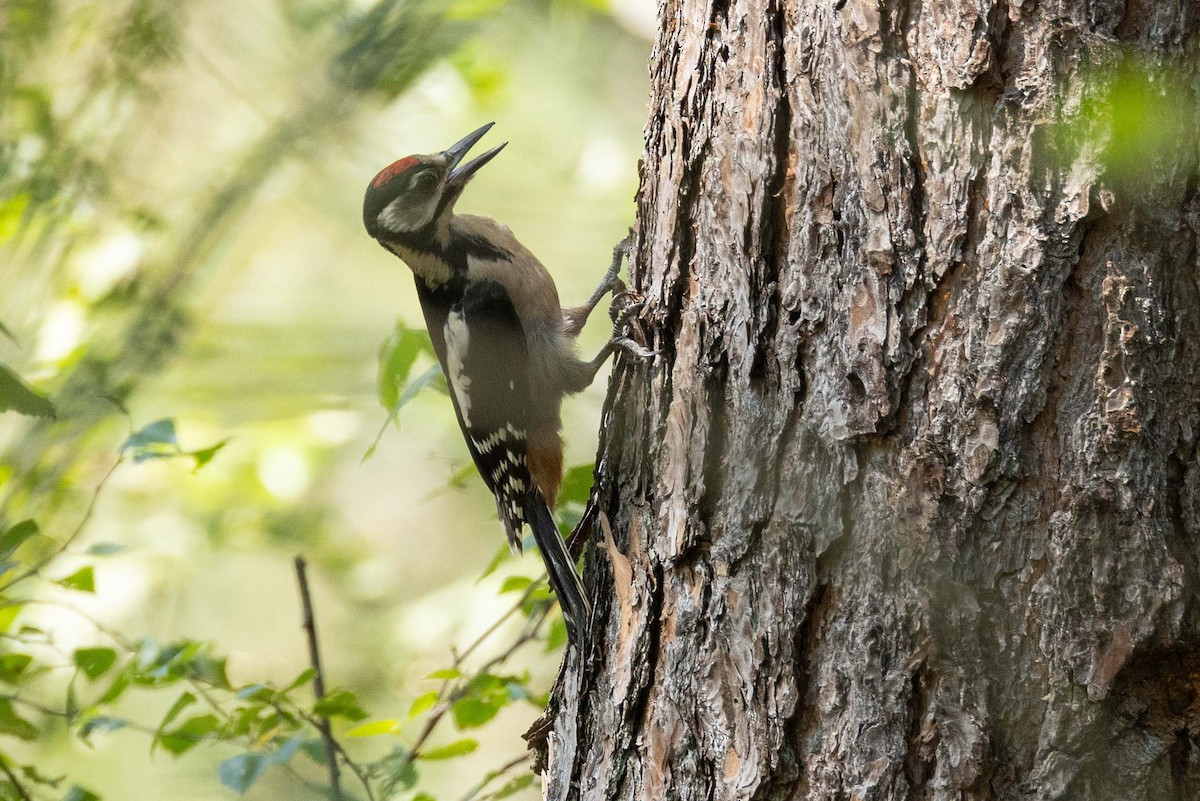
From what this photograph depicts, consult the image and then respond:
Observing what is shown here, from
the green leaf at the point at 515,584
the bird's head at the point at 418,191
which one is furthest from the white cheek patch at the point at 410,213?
the green leaf at the point at 515,584

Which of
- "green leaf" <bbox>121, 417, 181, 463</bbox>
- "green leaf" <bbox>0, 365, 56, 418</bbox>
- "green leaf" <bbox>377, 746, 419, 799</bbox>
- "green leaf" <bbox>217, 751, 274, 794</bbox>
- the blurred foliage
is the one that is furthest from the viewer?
"green leaf" <bbox>377, 746, 419, 799</bbox>

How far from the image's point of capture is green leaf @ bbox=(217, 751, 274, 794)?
2.75 metres

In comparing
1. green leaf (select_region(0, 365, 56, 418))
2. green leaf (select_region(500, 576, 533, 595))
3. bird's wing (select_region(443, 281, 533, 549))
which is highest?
bird's wing (select_region(443, 281, 533, 549))

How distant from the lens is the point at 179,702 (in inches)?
114

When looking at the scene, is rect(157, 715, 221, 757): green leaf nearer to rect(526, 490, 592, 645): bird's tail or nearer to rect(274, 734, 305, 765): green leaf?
rect(274, 734, 305, 765): green leaf

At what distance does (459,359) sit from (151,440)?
46.2 inches

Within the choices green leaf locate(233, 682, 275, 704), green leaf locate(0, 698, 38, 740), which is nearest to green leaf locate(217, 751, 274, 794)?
green leaf locate(233, 682, 275, 704)

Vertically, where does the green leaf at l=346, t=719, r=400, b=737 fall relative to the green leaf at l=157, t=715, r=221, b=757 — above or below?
below

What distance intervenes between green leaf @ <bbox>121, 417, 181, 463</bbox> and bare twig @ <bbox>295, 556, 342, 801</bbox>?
66 cm

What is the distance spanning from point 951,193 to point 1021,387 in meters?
0.36

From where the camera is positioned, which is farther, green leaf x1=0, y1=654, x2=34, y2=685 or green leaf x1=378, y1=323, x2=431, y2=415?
green leaf x1=0, y1=654, x2=34, y2=685

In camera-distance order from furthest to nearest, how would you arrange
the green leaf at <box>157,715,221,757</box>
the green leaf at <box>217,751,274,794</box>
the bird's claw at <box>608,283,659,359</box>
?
the green leaf at <box>157,715,221,757</box>, the green leaf at <box>217,751,274,794</box>, the bird's claw at <box>608,283,659,359</box>

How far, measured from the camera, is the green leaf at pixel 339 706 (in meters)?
2.99

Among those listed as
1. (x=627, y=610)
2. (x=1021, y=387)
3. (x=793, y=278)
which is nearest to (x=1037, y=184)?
(x=1021, y=387)
